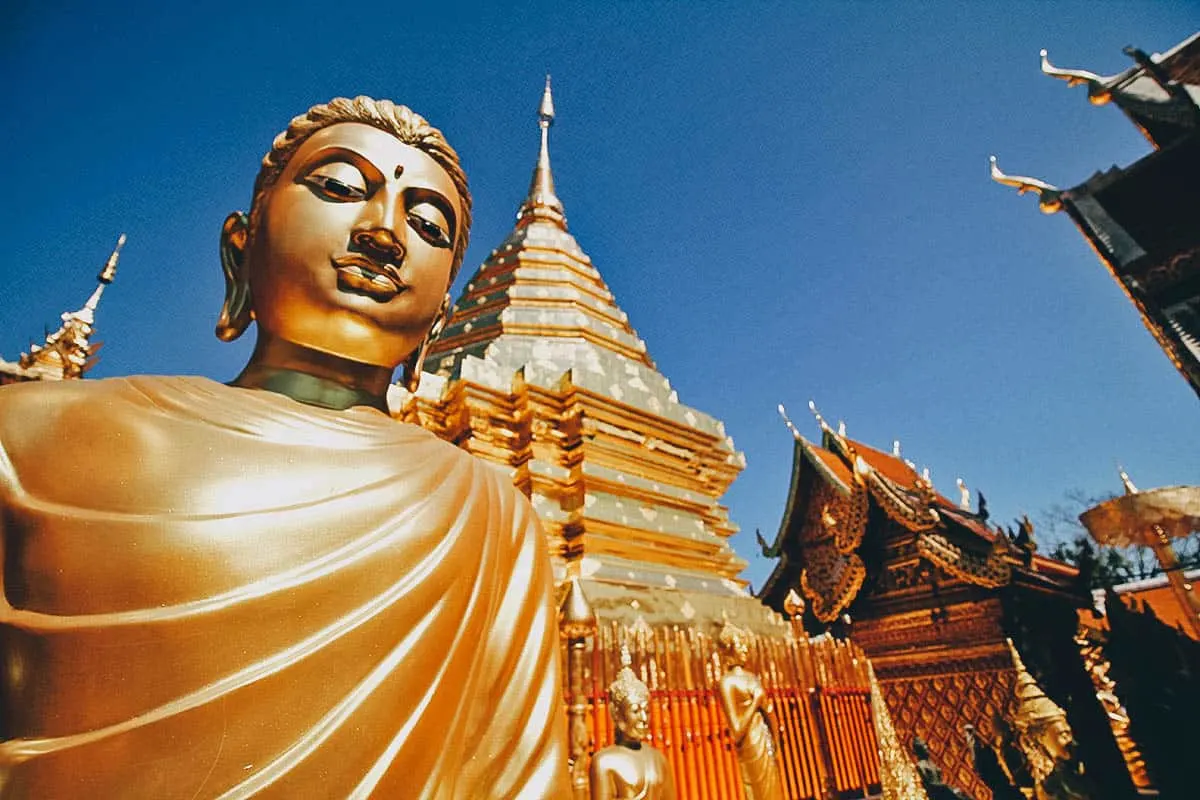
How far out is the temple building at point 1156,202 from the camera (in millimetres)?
5477

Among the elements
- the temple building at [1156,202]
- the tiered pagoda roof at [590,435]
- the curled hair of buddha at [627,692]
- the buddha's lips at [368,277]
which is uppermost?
the temple building at [1156,202]

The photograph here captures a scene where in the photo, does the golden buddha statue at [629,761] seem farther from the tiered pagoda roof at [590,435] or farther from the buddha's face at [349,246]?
the buddha's face at [349,246]

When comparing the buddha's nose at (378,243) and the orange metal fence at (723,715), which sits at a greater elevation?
the buddha's nose at (378,243)

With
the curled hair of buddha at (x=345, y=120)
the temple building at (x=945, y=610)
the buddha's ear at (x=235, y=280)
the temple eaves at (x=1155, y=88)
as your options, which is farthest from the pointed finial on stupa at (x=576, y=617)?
the temple eaves at (x=1155, y=88)

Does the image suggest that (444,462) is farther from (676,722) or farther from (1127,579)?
(1127,579)

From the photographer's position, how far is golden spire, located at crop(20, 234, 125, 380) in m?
6.14

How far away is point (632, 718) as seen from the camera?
2.88 meters

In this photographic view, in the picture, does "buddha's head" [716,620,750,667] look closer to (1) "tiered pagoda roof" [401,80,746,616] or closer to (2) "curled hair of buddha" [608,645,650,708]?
(1) "tiered pagoda roof" [401,80,746,616]

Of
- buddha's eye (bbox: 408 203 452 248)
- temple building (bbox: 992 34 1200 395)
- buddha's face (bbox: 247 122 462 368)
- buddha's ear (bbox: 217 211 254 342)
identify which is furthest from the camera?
temple building (bbox: 992 34 1200 395)

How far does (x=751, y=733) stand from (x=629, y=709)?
3.95 ft

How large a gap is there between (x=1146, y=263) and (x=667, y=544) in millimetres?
5312

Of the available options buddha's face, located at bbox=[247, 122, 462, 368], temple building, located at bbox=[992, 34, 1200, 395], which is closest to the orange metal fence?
buddha's face, located at bbox=[247, 122, 462, 368]

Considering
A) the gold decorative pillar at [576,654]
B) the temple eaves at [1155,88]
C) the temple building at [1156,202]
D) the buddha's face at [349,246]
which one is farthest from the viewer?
the temple eaves at [1155,88]

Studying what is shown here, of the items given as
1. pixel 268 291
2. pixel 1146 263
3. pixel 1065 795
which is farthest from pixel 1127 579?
pixel 268 291
